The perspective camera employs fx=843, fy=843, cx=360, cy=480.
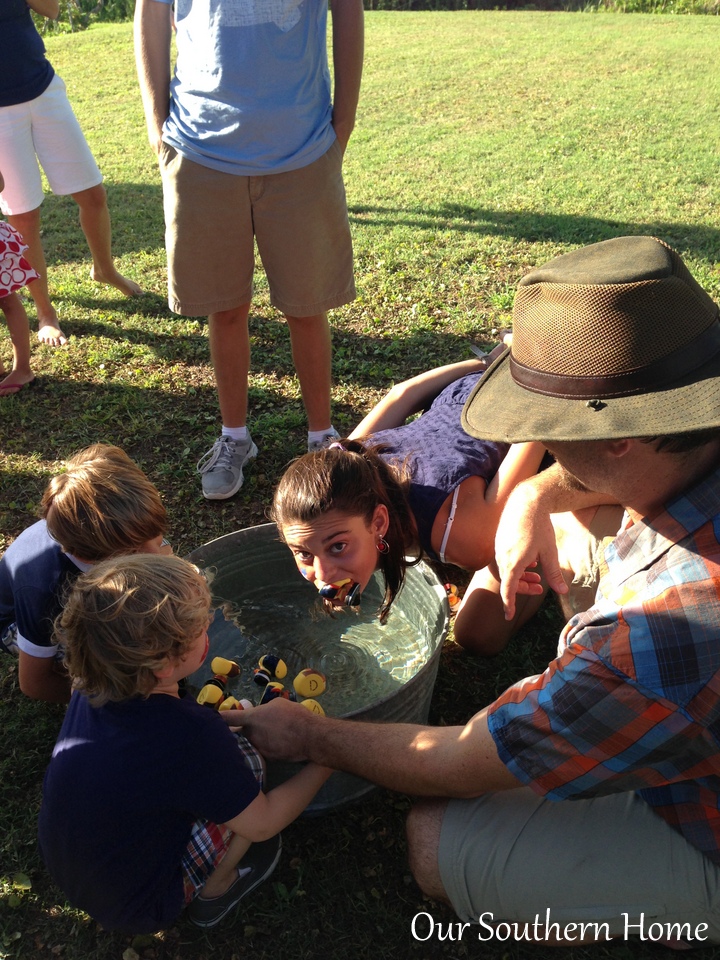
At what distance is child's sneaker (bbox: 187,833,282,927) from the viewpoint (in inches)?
86.0

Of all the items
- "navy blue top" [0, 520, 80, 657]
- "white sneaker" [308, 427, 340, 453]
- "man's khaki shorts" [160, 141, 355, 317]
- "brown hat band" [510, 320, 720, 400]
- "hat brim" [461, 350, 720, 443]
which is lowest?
"white sneaker" [308, 427, 340, 453]

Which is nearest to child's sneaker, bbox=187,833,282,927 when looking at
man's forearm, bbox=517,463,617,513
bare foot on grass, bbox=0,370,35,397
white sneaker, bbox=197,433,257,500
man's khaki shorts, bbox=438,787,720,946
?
man's khaki shorts, bbox=438,787,720,946

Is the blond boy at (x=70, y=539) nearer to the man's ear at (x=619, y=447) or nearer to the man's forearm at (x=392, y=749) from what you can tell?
the man's forearm at (x=392, y=749)

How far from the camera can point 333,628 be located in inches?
123

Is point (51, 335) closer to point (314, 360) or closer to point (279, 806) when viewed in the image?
point (314, 360)

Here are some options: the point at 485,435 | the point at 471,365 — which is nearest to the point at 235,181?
the point at 471,365

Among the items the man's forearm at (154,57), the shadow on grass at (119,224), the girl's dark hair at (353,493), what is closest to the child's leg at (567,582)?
the girl's dark hair at (353,493)

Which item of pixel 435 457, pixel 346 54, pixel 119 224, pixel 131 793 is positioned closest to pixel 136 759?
pixel 131 793

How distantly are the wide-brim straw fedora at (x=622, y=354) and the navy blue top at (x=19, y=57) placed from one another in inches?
154

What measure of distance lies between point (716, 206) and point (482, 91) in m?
4.87

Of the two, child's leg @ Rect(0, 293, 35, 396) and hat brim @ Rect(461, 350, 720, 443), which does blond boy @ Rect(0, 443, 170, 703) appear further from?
child's leg @ Rect(0, 293, 35, 396)

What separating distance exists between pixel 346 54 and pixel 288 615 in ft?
7.08

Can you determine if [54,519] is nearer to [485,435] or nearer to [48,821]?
[48,821]

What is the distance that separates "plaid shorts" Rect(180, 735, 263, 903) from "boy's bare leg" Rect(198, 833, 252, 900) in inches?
0.5
